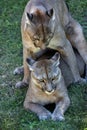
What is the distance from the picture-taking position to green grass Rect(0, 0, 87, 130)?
23.2ft

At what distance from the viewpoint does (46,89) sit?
23.2 feet

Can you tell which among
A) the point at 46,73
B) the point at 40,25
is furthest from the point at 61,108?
the point at 40,25

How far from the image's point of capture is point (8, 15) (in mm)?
10305

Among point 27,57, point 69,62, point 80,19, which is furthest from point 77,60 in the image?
point 80,19

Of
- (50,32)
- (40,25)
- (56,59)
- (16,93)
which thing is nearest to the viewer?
(40,25)

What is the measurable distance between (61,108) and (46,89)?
392 mm

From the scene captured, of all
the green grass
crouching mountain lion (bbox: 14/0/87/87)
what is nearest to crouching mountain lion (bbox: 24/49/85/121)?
the green grass

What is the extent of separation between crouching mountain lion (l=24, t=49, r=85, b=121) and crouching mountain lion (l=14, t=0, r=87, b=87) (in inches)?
10.4

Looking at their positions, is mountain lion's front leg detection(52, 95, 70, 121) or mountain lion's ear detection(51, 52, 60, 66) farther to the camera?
mountain lion's ear detection(51, 52, 60, 66)

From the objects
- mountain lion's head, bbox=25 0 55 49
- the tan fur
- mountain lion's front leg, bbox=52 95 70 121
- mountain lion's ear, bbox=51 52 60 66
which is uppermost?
mountain lion's head, bbox=25 0 55 49

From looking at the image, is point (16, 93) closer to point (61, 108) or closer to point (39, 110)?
point (39, 110)

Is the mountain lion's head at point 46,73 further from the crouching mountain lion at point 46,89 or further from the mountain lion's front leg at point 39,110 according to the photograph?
the mountain lion's front leg at point 39,110

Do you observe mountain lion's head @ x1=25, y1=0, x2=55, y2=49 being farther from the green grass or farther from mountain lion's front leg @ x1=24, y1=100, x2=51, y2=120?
the green grass

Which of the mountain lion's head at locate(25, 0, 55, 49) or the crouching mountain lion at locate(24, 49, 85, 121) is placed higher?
the mountain lion's head at locate(25, 0, 55, 49)
